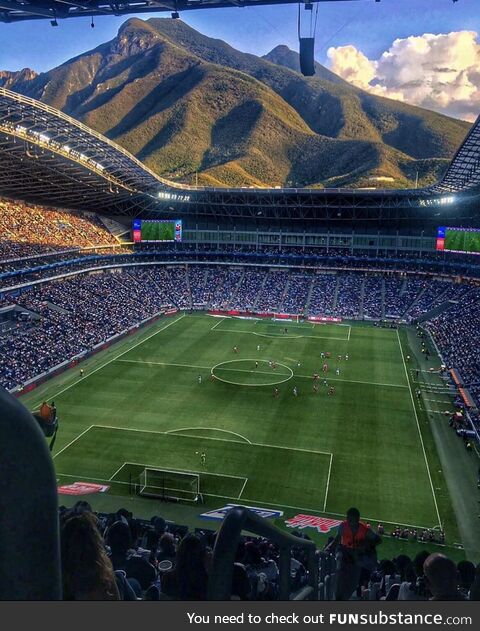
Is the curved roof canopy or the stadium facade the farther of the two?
the stadium facade

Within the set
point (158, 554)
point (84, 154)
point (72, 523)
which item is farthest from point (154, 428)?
point (84, 154)

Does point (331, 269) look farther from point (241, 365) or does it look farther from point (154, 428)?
point (154, 428)

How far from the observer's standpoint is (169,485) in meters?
28.2

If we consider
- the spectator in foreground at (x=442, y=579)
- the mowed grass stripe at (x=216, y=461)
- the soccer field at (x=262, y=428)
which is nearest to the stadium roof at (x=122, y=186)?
the soccer field at (x=262, y=428)

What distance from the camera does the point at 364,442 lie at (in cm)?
3416

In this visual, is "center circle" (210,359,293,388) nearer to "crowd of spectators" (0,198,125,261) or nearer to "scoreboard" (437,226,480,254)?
"crowd of spectators" (0,198,125,261)

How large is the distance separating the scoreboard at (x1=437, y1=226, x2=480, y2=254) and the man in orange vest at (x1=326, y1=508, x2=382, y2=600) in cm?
7337

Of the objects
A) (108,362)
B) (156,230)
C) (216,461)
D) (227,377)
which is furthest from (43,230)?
(216,461)

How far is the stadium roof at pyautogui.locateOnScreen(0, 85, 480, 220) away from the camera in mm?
49344

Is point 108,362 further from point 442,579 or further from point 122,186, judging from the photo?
point 442,579

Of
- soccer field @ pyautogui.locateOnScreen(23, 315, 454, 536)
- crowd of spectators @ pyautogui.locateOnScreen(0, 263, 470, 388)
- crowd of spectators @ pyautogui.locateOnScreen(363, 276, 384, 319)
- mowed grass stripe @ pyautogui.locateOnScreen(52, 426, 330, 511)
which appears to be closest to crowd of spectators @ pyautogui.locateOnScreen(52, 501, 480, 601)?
mowed grass stripe @ pyautogui.locateOnScreen(52, 426, 330, 511)

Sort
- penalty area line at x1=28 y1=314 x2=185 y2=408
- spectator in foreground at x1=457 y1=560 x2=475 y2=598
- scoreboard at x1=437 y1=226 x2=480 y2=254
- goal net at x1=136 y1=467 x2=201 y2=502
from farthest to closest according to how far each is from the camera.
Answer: scoreboard at x1=437 y1=226 x2=480 y2=254 < penalty area line at x1=28 y1=314 x2=185 y2=408 < goal net at x1=136 y1=467 x2=201 y2=502 < spectator in foreground at x1=457 y1=560 x2=475 y2=598

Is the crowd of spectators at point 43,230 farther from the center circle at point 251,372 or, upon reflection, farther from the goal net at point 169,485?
the goal net at point 169,485
